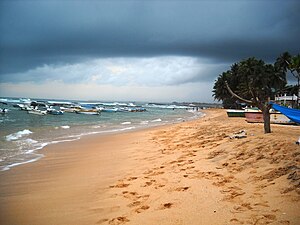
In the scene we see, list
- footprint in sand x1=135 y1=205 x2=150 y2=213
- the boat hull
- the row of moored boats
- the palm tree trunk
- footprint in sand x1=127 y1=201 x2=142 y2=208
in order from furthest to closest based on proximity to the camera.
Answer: the row of moored boats < the boat hull < the palm tree trunk < footprint in sand x1=127 y1=201 x2=142 y2=208 < footprint in sand x1=135 y1=205 x2=150 y2=213

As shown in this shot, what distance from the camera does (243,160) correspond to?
6711 mm

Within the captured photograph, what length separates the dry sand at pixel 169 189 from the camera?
13.5 ft

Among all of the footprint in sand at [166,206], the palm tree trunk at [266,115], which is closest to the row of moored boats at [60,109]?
the palm tree trunk at [266,115]

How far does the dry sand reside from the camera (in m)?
4.10

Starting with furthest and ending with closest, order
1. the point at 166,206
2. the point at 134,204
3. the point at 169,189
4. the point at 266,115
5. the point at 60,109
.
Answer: the point at 60,109
the point at 266,115
the point at 169,189
the point at 134,204
the point at 166,206

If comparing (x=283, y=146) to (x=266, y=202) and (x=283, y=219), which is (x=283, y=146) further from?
(x=283, y=219)

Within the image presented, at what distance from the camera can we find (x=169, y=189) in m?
5.41

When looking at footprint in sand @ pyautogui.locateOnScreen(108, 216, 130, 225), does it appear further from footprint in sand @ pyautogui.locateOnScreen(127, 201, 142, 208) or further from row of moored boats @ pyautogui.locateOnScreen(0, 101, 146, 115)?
row of moored boats @ pyautogui.locateOnScreen(0, 101, 146, 115)

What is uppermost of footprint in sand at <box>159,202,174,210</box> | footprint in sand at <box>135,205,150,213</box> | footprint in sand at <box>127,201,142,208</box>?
footprint in sand at <box>159,202,174,210</box>

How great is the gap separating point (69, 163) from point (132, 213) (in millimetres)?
5589

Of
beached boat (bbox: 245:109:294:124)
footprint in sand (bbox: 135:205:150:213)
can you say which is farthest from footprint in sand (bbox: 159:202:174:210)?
beached boat (bbox: 245:109:294:124)

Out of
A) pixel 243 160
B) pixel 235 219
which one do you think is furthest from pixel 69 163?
pixel 235 219

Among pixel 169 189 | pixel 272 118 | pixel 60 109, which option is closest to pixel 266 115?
pixel 169 189

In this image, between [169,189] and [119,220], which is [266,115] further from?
[119,220]
